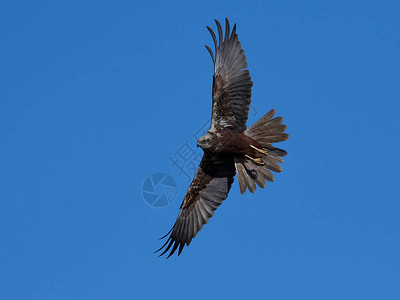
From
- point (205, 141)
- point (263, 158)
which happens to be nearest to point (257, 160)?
point (263, 158)

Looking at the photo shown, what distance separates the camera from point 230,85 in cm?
1117

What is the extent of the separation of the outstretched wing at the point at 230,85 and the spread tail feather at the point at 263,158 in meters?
0.30

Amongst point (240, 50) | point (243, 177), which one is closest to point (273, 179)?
point (243, 177)

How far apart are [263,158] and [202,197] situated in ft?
5.10

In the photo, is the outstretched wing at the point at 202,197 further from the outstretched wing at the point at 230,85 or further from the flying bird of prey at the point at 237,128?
the outstretched wing at the point at 230,85

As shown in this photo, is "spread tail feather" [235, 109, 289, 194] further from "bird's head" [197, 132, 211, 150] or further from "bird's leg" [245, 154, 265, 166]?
"bird's head" [197, 132, 211, 150]

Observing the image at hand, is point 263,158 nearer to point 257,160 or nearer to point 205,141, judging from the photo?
point 257,160

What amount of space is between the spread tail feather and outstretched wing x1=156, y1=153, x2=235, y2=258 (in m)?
0.46

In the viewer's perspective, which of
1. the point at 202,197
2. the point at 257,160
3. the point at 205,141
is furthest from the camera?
the point at 202,197

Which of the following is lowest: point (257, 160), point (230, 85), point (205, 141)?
point (257, 160)

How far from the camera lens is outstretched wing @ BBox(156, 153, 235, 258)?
11914 millimetres

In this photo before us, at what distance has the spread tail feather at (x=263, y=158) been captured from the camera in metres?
11.1

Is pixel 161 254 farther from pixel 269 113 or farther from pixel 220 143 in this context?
pixel 269 113

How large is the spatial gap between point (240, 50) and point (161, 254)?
13.2 feet
